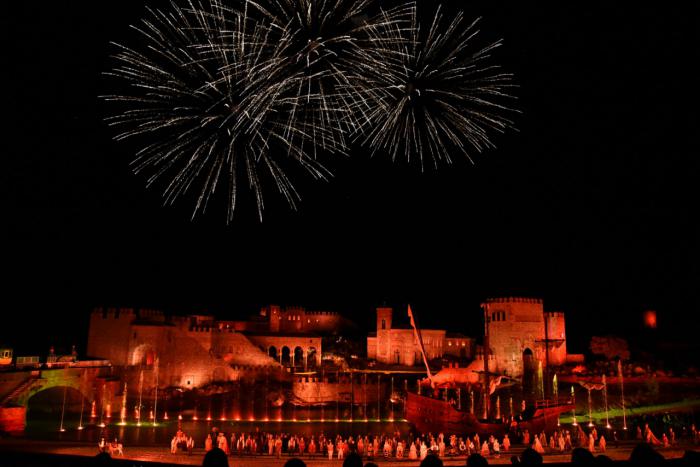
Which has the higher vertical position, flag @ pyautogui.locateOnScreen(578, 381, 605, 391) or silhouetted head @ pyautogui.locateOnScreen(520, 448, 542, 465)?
silhouetted head @ pyautogui.locateOnScreen(520, 448, 542, 465)

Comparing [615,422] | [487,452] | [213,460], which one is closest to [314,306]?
[615,422]

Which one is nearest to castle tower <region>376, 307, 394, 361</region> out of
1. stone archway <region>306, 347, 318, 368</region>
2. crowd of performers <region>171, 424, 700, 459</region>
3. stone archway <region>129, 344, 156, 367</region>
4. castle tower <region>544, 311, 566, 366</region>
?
stone archway <region>306, 347, 318, 368</region>

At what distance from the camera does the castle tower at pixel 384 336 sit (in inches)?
1923

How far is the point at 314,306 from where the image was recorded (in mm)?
66188

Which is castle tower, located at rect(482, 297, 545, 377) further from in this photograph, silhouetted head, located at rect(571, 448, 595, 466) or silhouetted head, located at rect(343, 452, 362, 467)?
silhouetted head, located at rect(343, 452, 362, 467)

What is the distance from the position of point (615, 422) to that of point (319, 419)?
54.7ft

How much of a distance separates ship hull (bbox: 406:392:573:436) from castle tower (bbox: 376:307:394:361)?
76.3ft

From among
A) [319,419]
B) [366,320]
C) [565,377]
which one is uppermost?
[366,320]

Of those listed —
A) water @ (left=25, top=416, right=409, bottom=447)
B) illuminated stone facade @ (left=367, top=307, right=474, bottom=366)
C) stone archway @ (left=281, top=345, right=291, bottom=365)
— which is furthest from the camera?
stone archway @ (left=281, top=345, right=291, bottom=365)

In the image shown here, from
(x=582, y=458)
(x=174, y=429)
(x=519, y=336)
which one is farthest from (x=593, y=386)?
(x=582, y=458)

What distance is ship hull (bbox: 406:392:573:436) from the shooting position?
22781 millimetres

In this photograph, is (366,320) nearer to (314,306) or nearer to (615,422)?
(314,306)

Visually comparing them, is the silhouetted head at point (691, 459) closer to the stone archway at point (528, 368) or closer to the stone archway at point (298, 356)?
the stone archway at point (528, 368)

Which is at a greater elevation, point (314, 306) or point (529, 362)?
point (314, 306)
